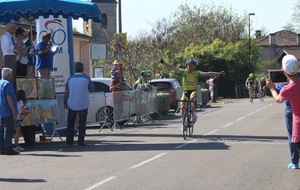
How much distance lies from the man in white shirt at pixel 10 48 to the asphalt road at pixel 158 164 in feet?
7.02

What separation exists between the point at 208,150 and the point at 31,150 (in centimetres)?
423

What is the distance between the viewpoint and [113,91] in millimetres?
20125

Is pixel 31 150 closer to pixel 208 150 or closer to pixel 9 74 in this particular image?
pixel 9 74

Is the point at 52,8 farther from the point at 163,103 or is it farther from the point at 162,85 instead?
the point at 162,85

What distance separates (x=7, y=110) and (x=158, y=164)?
382cm

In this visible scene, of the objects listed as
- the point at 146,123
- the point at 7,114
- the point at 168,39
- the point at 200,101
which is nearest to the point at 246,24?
the point at 168,39

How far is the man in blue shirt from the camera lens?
40.6 ft

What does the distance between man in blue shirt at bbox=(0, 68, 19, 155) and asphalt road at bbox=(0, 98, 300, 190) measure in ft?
1.15

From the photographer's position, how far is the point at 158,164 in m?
10.8

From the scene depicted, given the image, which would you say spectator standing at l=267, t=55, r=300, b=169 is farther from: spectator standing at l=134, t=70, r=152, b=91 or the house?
the house

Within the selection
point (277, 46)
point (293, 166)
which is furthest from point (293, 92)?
point (277, 46)

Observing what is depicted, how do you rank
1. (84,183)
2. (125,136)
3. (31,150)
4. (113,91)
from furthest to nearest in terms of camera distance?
(113,91) < (125,136) < (31,150) < (84,183)

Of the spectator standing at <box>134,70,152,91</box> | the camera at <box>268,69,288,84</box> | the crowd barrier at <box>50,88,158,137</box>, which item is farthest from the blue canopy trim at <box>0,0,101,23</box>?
the spectator standing at <box>134,70,152,91</box>

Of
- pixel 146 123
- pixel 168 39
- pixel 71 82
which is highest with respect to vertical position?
pixel 168 39
